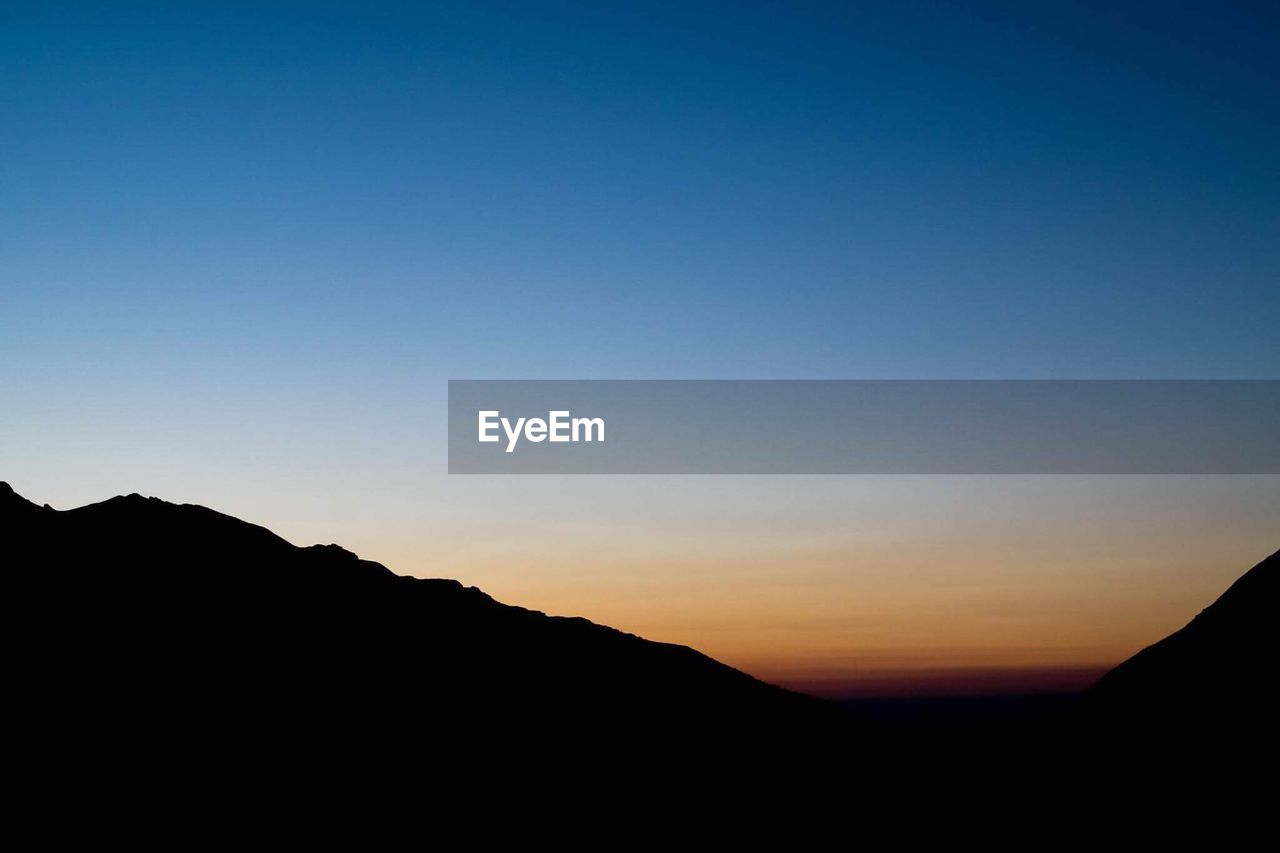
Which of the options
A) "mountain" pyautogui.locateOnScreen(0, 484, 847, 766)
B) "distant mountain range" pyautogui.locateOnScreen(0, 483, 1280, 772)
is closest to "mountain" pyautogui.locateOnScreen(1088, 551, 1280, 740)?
"distant mountain range" pyautogui.locateOnScreen(0, 483, 1280, 772)

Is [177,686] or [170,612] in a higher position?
[170,612]

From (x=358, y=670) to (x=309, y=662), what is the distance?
2.38 m

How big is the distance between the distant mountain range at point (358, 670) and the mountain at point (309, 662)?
4.6 inches

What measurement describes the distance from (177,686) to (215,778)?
621 cm

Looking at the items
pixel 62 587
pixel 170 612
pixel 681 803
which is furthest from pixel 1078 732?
pixel 62 587

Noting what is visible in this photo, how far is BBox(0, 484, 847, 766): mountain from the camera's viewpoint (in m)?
44.9

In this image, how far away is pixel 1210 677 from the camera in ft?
178

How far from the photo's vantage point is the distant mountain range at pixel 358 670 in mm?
44938

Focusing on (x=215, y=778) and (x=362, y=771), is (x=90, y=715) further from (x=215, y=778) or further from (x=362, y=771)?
(x=362, y=771)

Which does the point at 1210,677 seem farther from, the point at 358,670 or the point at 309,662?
the point at 309,662

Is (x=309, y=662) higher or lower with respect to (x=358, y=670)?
higher

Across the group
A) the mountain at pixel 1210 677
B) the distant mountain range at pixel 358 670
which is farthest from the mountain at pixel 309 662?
the mountain at pixel 1210 677

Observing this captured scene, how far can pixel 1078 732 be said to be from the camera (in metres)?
59.2

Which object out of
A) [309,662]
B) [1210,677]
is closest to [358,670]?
[309,662]
